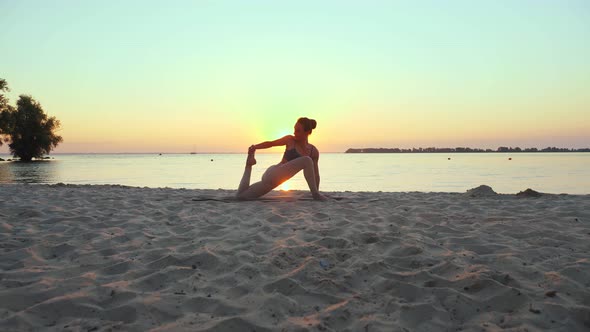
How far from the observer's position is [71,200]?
804 centimetres

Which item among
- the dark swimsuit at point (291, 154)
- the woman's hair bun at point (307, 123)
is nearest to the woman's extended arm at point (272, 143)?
the dark swimsuit at point (291, 154)

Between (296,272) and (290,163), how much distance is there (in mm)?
4264

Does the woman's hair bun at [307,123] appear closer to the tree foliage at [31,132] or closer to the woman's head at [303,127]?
the woman's head at [303,127]

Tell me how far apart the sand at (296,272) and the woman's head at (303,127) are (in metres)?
2.21

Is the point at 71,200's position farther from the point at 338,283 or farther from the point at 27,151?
the point at 27,151

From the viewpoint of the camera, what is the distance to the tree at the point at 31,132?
5606 cm

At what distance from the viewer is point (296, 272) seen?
3.49m

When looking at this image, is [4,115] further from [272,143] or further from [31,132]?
[272,143]

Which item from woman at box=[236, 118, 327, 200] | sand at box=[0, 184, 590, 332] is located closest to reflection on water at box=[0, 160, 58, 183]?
woman at box=[236, 118, 327, 200]

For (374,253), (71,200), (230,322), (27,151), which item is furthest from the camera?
(27,151)

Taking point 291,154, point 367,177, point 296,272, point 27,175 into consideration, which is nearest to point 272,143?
point 291,154

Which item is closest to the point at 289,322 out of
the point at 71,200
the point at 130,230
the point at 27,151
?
the point at 130,230

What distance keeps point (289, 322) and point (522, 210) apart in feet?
18.5

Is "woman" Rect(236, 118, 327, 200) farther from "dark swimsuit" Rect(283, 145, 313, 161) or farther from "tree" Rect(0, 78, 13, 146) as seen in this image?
"tree" Rect(0, 78, 13, 146)
